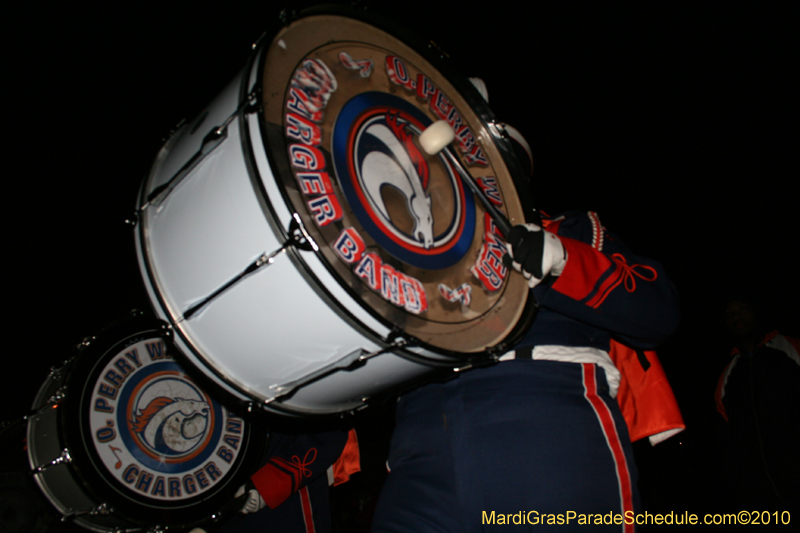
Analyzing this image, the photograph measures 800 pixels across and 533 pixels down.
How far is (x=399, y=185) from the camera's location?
106 cm

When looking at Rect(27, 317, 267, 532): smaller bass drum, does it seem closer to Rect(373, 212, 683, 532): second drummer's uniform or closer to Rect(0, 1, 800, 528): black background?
Rect(0, 1, 800, 528): black background

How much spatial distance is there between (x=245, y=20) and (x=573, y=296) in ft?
7.11

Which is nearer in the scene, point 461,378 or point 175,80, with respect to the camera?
point 461,378

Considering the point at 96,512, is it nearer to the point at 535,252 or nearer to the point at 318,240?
the point at 318,240

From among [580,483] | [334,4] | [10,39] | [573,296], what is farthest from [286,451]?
[10,39]

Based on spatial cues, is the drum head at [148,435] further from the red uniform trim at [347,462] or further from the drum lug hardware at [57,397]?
the red uniform trim at [347,462]

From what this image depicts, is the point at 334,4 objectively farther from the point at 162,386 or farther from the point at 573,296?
the point at 162,386

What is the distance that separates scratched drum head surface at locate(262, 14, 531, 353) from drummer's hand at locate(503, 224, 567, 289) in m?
0.08

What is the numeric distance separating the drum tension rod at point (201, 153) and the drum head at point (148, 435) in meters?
0.59

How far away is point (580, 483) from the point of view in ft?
3.73

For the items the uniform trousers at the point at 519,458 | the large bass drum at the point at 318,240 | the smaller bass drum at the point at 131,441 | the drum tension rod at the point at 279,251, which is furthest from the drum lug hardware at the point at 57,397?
the uniform trousers at the point at 519,458

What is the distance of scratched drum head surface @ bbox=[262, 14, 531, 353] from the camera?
2.73ft

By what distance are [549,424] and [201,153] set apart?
3.94 feet

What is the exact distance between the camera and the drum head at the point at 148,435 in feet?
4.42
